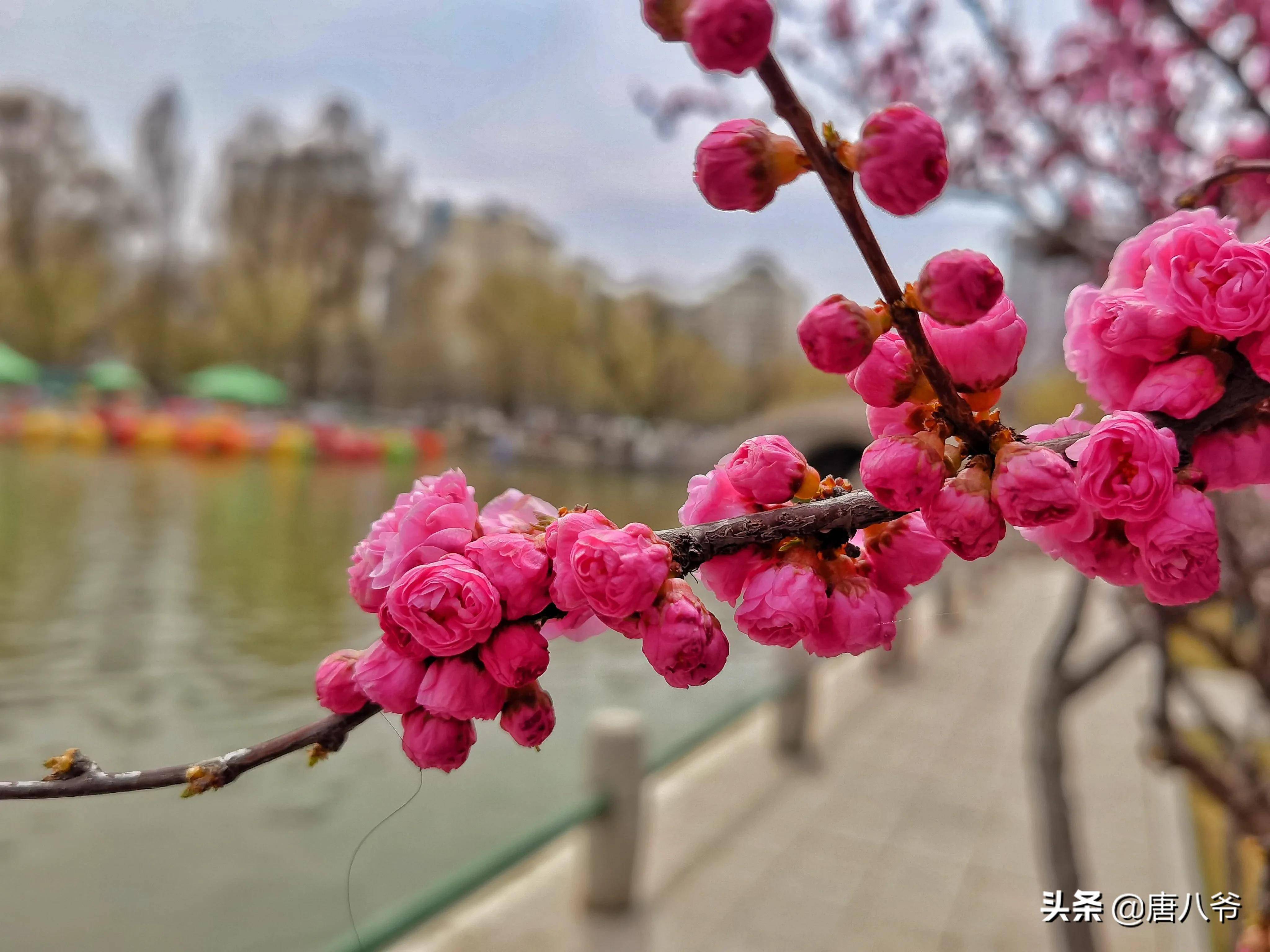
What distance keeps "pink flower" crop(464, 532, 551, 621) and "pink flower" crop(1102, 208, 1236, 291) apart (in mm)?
317

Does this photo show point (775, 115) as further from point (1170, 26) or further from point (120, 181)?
point (120, 181)

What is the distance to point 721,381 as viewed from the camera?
3.15 metres

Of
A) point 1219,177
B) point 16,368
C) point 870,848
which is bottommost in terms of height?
point 870,848

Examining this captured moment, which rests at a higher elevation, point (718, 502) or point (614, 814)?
point (718, 502)

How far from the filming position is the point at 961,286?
29cm

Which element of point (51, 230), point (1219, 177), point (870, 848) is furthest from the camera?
point (51, 230)

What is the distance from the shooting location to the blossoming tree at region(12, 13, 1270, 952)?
288 mm

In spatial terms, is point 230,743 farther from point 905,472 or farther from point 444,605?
point 905,472

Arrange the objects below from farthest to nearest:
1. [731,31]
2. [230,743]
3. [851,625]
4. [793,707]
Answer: [793,707]
[230,743]
[851,625]
[731,31]

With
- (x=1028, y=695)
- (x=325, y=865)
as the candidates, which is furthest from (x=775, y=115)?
(x=1028, y=695)

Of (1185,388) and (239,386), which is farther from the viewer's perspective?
(239,386)

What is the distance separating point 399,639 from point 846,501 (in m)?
0.20

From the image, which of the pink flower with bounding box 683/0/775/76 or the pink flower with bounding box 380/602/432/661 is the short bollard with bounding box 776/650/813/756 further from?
the pink flower with bounding box 683/0/775/76

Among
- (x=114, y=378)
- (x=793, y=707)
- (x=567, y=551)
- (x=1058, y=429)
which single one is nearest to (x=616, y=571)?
(x=567, y=551)
